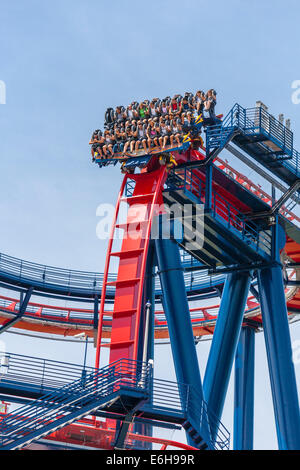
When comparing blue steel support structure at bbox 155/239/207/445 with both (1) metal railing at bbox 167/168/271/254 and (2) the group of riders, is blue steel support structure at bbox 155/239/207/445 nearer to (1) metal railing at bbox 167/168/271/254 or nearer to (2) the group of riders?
(1) metal railing at bbox 167/168/271/254

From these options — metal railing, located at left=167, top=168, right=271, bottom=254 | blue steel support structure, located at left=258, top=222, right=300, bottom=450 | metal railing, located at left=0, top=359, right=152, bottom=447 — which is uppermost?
metal railing, located at left=167, top=168, right=271, bottom=254

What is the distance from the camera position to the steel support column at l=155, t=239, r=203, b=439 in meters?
42.9

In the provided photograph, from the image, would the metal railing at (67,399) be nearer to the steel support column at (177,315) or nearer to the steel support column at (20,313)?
the steel support column at (177,315)

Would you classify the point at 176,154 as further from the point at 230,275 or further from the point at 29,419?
the point at 29,419

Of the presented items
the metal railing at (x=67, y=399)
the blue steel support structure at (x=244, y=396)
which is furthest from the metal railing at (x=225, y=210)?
the blue steel support structure at (x=244, y=396)

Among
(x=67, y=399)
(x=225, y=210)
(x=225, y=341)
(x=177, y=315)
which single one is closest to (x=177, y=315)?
(x=177, y=315)

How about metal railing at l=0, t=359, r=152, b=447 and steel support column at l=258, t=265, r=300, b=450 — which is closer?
metal railing at l=0, t=359, r=152, b=447

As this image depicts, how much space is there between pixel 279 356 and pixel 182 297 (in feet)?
20.5

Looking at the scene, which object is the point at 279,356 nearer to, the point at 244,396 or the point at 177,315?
the point at 177,315

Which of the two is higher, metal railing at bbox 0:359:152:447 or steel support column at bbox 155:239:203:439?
steel support column at bbox 155:239:203:439

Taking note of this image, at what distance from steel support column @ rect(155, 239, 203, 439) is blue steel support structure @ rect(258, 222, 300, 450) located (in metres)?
5.43

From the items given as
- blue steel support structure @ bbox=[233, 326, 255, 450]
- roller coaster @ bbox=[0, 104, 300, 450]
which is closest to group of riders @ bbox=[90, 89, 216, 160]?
roller coaster @ bbox=[0, 104, 300, 450]

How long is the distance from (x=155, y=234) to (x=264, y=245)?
23.2 feet

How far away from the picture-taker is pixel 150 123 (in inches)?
1818
